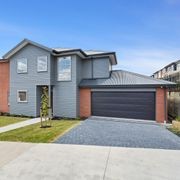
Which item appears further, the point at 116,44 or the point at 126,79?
the point at 116,44

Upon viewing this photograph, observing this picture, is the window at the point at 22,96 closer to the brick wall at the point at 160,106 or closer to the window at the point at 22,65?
the window at the point at 22,65

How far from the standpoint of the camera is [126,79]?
55.2ft

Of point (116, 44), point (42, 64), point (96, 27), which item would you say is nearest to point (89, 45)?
point (116, 44)

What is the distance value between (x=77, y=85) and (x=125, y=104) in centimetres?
482

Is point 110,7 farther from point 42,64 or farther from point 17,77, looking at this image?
point 17,77

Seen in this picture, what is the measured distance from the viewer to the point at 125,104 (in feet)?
52.0

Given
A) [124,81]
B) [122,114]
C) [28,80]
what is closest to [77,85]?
[124,81]

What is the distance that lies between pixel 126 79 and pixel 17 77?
11056 millimetres

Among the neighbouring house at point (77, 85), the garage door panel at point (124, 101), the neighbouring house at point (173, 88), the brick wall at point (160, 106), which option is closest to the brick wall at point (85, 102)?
the neighbouring house at point (77, 85)

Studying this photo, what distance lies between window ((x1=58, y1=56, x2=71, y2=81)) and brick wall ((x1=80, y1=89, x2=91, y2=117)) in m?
1.97

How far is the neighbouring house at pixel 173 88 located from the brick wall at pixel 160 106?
386cm

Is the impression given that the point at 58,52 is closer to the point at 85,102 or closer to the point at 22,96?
the point at 85,102

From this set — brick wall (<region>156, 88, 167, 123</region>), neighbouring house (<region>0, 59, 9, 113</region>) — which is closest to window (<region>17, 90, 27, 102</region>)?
neighbouring house (<region>0, 59, 9, 113</region>)

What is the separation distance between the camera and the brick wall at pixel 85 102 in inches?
679
